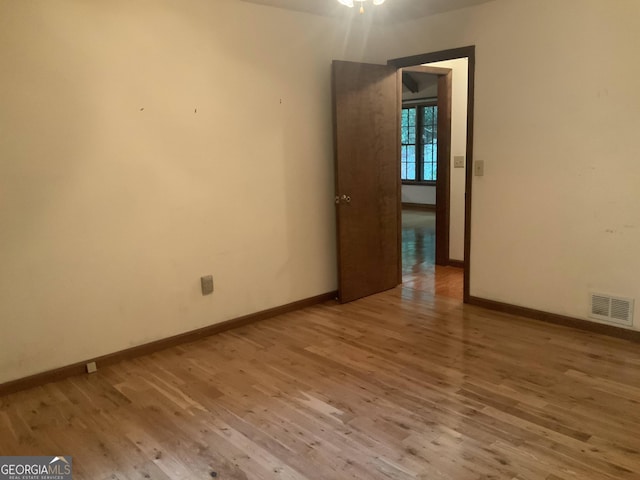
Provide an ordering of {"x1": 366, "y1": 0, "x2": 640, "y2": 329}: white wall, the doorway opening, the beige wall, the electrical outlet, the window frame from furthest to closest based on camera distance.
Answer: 1. the window frame
2. the beige wall
3. the doorway opening
4. the electrical outlet
5. {"x1": 366, "y1": 0, "x2": 640, "y2": 329}: white wall

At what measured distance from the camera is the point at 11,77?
104 inches

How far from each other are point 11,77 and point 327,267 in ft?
8.80

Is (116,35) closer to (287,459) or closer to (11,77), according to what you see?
(11,77)

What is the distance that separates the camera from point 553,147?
11.5 ft

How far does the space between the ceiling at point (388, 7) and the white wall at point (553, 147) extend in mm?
122

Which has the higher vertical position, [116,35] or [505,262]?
[116,35]

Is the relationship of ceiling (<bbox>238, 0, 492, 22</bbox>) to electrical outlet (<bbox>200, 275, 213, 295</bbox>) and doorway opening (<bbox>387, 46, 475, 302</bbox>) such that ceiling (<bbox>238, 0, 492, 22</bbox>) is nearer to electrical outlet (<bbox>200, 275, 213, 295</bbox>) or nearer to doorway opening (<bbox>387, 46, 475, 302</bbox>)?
doorway opening (<bbox>387, 46, 475, 302</bbox>)

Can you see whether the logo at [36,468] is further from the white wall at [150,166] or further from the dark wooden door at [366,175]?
the dark wooden door at [366,175]

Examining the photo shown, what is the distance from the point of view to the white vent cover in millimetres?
3309

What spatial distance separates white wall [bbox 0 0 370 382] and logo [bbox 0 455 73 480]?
741 mm

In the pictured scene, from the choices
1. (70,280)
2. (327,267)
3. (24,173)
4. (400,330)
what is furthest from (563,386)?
(24,173)

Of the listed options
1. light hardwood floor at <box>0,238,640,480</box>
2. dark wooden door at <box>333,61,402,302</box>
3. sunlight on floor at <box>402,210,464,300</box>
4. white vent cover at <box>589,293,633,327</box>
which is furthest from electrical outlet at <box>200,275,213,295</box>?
white vent cover at <box>589,293,633,327</box>

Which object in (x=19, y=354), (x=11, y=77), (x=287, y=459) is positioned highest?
(x=11, y=77)

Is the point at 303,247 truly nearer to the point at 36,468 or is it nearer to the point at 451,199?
the point at 451,199
